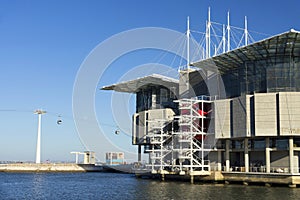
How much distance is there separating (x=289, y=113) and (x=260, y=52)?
40.1ft

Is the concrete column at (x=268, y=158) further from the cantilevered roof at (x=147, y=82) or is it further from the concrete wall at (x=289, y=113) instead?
the cantilevered roof at (x=147, y=82)

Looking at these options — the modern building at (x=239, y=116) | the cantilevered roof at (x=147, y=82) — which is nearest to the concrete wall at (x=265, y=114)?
the modern building at (x=239, y=116)

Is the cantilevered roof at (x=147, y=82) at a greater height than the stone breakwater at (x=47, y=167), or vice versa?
the cantilevered roof at (x=147, y=82)

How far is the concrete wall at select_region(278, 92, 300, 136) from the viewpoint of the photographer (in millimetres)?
76562

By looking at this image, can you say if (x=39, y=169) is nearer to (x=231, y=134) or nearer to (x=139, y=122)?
(x=139, y=122)

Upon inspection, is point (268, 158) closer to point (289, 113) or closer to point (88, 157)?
point (289, 113)

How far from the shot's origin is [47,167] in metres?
152

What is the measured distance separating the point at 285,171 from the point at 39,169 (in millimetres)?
94861

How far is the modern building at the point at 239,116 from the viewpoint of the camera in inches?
3063

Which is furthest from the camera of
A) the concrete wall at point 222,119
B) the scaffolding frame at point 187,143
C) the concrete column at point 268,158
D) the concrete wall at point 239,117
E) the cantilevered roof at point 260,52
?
the scaffolding frame at point 187,143

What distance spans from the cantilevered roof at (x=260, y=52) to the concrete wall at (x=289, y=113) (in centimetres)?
792

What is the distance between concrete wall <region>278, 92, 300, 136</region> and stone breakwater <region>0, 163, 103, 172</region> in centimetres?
9488

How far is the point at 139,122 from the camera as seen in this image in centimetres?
11738

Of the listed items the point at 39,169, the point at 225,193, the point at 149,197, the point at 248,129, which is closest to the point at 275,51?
the point at 248,129
